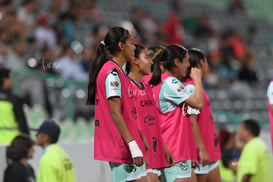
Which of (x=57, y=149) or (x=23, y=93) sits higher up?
(x=23, y=93)

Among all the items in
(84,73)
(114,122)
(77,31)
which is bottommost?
(114,122)

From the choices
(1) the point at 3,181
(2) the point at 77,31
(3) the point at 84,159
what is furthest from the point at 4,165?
(2) the point at 77,31

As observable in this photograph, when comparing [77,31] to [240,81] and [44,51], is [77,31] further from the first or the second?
[240,81]

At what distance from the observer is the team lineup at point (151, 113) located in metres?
5.97

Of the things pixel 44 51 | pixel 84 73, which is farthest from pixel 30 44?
pixel 84 73

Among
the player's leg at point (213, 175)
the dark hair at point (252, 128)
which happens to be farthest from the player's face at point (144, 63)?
the dark hair at point (252, 128)

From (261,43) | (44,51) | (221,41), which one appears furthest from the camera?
(261,43)

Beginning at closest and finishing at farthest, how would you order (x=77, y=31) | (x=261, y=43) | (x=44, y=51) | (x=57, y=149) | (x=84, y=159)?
1. (x=57, y=149)
2. (x=84, y=159)
3. (x=44, y=51)
4. (x=77, y=31)
5. (x=261, y=43)

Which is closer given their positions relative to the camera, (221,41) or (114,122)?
(114,122)

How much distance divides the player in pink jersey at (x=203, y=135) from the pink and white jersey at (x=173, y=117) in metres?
0.24

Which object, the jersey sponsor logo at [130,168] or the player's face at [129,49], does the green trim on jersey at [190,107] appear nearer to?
the player's face at [129,49]

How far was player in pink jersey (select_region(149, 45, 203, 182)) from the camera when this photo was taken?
7.10 m

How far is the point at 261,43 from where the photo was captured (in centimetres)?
2233

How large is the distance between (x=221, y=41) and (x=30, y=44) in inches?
359
